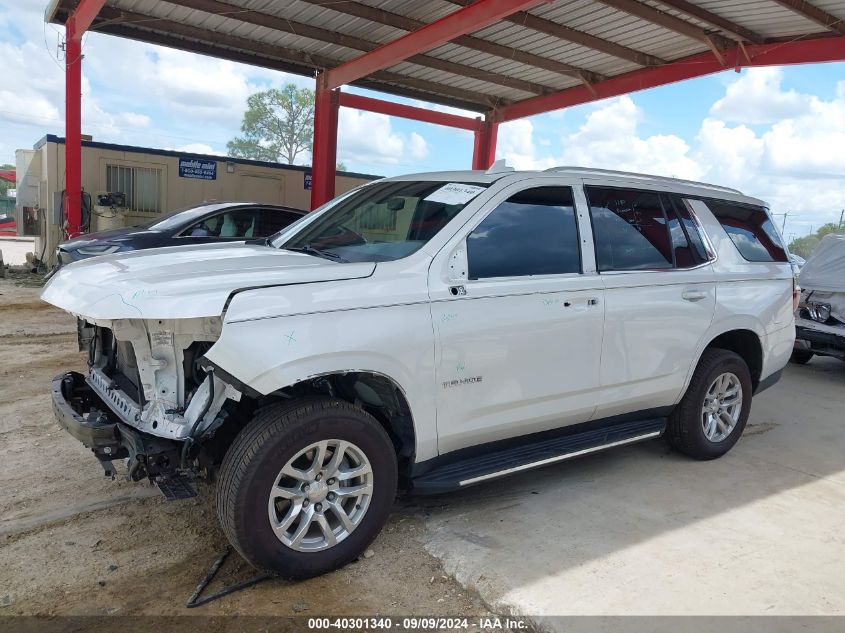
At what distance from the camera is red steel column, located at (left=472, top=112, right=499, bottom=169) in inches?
682

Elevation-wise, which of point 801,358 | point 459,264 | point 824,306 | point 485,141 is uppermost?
point 485,141

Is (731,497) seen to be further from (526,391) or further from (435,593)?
(435,593)

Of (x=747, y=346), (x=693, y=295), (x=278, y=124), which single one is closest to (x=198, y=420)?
(x=693, y=295)

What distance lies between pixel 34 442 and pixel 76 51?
10045mm

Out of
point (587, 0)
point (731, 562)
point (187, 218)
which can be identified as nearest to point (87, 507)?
point (731, 562)

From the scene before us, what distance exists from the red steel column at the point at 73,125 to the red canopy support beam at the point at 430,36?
198 inches

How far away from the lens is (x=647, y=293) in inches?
163

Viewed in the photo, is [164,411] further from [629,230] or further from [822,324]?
[822,324]

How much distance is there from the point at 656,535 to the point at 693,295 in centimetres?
164

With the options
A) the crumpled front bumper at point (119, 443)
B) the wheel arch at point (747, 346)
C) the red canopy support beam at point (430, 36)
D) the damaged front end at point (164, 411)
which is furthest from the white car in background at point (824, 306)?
the crumpled front bumper at point (119, 443)

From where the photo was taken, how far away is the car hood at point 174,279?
2.73 metres

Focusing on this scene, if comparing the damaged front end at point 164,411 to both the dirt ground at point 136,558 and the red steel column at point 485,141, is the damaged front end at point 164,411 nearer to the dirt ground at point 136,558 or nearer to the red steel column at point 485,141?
the dirt ground at point 136,558

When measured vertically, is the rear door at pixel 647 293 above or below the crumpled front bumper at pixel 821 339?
above

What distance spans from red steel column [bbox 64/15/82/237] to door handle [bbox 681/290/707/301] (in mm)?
11638
